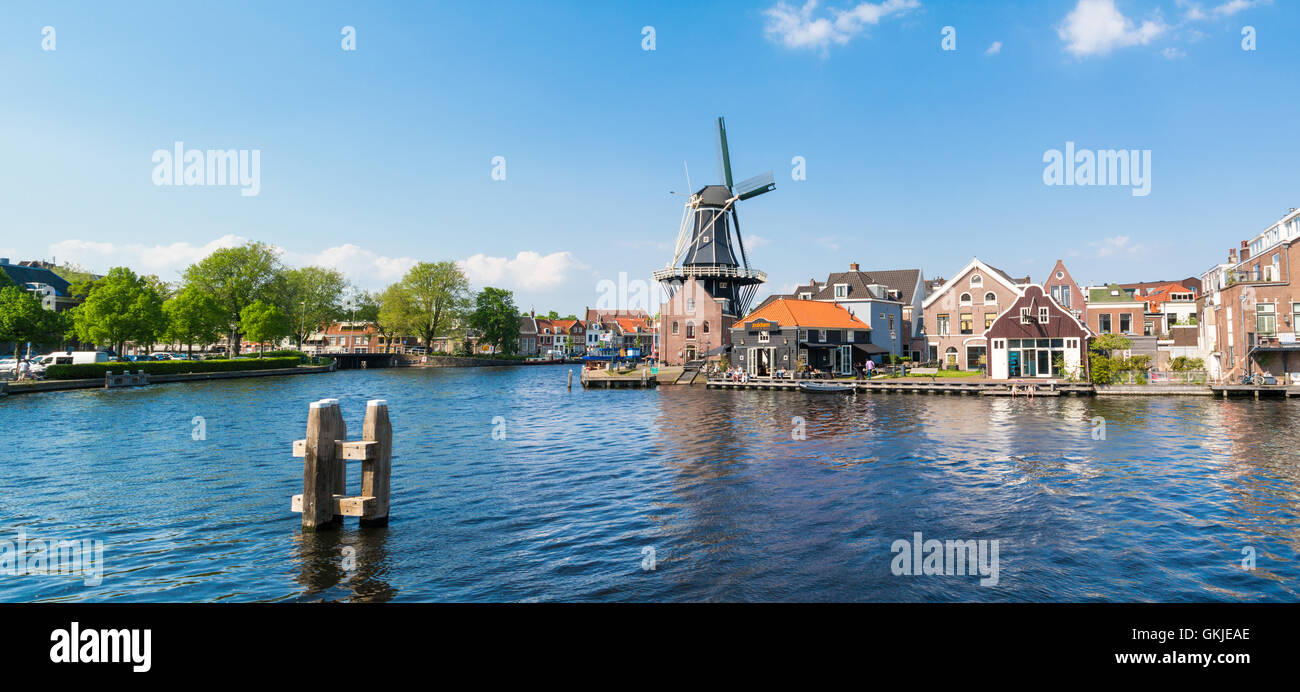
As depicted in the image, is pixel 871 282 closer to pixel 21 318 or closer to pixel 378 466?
pixel 378 466

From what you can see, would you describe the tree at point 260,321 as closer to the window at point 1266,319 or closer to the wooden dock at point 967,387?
the wooden dock at point 967,387

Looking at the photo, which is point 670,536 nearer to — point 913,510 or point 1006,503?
point 913,510

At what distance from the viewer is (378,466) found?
1434 centimetres

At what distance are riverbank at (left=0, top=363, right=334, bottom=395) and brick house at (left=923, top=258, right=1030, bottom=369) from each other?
7996 centimetres

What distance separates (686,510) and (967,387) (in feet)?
136

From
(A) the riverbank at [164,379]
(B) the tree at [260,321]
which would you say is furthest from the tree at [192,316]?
(A) the riverbank at [164,379]

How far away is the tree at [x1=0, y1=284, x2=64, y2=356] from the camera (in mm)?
66000

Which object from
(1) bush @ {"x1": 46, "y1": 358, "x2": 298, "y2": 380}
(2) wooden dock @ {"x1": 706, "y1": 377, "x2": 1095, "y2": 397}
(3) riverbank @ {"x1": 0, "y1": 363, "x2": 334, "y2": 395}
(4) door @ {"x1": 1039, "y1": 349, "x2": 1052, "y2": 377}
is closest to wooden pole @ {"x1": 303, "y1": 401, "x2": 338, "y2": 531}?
(2) wooden dock @ {"x1": 706, "y1": 377, "x2": 1095, "y2": 397}

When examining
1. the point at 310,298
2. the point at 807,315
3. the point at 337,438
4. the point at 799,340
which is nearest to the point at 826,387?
the point at 799,340

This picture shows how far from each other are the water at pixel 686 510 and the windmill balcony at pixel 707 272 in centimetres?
4736
